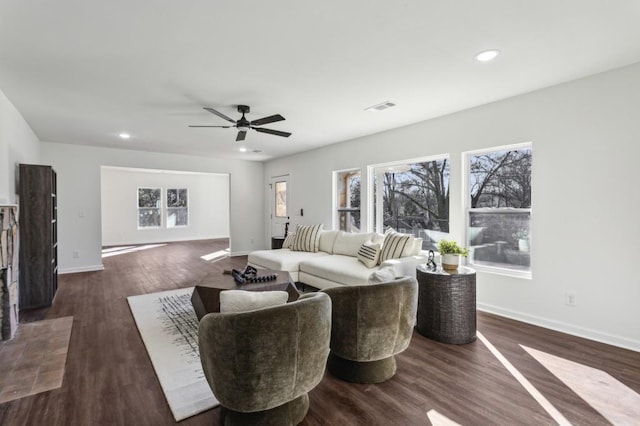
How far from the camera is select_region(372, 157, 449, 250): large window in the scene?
180 inches

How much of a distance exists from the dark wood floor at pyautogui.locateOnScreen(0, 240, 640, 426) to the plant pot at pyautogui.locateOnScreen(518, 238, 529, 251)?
0.83 metres

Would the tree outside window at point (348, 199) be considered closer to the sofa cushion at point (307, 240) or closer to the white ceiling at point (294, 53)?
the sofa cushion at point (307, 240)

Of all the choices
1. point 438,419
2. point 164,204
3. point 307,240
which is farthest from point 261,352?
point 164,204

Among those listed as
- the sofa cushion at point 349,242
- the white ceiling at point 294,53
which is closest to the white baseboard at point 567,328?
→ the sofa cushion at point 349,242

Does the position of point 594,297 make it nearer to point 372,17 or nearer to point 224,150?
point 372,17

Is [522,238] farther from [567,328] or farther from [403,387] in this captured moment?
[403,387]

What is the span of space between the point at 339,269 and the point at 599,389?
255 cm

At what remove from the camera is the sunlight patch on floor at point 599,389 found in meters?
1.98

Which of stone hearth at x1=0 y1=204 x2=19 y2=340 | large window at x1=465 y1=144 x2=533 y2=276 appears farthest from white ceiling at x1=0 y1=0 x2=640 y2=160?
stone hearth at x1=0 y1=204 x2=19 y2=340

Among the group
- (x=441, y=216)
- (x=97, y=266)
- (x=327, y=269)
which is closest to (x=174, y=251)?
(x=97, y=266)

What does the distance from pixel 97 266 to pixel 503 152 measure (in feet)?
24.3

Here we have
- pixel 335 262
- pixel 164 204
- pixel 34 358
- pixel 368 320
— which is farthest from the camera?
pixel 164 204

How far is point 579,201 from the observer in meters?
3.15

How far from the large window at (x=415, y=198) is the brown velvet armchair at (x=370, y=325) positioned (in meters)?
2.46
